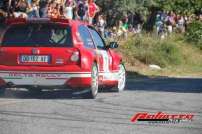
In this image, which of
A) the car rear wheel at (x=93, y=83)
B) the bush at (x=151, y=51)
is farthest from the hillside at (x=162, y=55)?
the car rear wheel at (x=93, y=83)

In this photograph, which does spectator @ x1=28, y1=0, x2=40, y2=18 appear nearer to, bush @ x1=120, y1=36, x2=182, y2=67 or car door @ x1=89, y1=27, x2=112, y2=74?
car door @ x1=89, y1=27, x2=112, y2=74

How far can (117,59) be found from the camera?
55.7ft

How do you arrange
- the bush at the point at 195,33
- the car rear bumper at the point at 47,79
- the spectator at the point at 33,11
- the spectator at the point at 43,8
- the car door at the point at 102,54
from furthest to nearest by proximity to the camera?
1. the bush at the point at 195,33
2. the spectator at the point at 43,8
3. the spectator at the point at 33,11
4. the car door at the point at 102,54
5. the car rear bumper at the point at 47,79

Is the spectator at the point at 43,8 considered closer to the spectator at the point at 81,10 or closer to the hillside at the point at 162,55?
the spectator at the point at 81,10

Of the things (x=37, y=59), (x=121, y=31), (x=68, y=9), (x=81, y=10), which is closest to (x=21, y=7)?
(x=68, y=9)

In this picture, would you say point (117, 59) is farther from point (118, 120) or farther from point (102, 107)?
point (118, 120)

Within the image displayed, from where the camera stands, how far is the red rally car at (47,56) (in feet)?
47.2

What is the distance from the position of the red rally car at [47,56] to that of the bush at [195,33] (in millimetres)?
17143

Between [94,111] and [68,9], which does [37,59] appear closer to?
[94,111]

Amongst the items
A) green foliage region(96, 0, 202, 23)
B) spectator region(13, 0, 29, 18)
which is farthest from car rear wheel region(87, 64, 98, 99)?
green foliage region(96, 0, 202, 23)

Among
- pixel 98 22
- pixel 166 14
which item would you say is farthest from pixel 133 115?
pixel 166 14

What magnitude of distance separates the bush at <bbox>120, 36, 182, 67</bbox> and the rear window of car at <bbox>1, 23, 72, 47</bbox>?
49.4 ft

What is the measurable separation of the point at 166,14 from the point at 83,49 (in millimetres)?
21684

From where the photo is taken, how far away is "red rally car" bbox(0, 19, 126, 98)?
1440 centimetres
